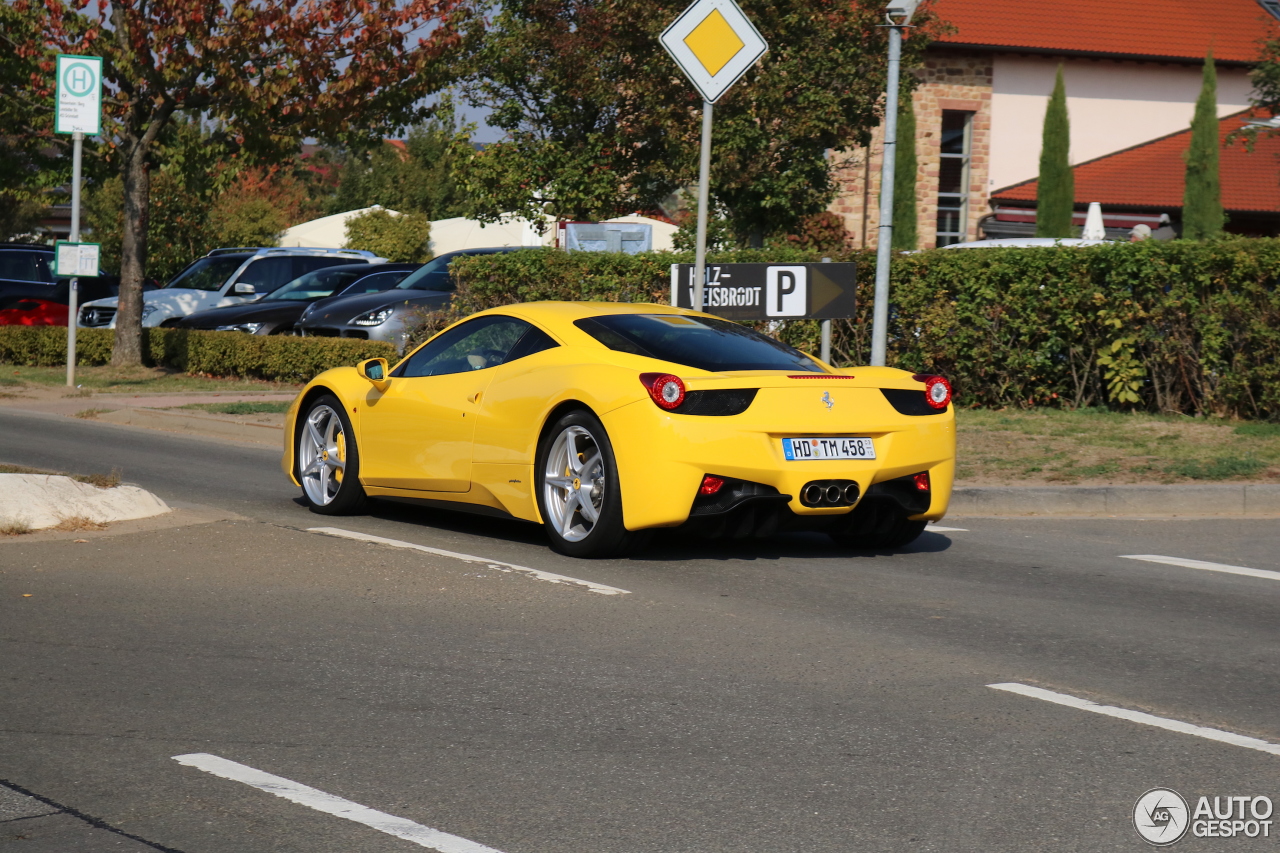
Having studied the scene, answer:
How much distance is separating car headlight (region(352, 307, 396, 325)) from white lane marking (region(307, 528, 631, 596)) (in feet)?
39.2

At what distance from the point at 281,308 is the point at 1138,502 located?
15.4 meters

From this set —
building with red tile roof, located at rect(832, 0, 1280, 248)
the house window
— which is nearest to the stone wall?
building with red tile roof, located at rect(832, 0, 1280, 248)

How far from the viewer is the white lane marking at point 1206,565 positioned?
837cm

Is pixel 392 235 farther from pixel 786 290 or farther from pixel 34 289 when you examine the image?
pixel 786 290

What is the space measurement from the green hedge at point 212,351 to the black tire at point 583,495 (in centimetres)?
1102

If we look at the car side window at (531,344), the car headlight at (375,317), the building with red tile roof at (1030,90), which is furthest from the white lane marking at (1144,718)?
the building with red tile roof at (1030,90)

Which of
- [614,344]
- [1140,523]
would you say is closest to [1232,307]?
[1140,523]

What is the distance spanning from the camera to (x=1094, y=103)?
3741cm

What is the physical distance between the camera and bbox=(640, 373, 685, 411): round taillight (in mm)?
7812

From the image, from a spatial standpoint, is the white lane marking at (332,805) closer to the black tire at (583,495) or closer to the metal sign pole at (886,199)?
the black tire at (583,495)

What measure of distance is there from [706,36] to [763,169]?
46.6 ft

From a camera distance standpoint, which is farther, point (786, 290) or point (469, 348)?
point (786, 290)

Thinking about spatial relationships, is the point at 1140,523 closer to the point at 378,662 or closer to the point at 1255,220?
the point at 378,662

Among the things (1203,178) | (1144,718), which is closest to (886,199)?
(1144,718)
